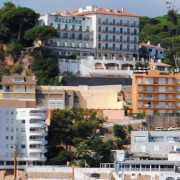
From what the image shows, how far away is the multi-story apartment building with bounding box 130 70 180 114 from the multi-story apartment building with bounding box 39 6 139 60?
8481 mm

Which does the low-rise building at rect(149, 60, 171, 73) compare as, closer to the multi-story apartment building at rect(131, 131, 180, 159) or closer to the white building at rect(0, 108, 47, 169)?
the multi-story apartment building at rect(131, 131, 180, 159)

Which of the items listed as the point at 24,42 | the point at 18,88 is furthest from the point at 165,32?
the point at 18,88

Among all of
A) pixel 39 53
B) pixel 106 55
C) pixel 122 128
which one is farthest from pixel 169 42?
pixel 122 128

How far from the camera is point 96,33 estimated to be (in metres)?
89.2

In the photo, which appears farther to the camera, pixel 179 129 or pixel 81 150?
pixel 179 129

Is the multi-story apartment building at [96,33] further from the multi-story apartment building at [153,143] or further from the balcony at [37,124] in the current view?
the multi-story apartment building at [153,143]

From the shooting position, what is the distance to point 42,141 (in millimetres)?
72500

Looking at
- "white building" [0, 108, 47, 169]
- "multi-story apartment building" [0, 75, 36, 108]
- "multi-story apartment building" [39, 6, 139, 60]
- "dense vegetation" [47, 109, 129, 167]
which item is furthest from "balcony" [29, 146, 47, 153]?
"multi-story apartment building" [39, 6, 139, 60]

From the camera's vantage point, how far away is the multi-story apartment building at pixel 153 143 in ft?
243

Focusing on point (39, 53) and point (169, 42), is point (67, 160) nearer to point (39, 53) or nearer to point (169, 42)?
point (39, 53)

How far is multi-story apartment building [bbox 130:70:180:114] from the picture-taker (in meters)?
80.6

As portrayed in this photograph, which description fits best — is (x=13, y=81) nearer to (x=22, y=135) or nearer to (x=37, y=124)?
(x=37, y=124)

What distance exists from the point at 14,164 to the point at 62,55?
1924 centimetres

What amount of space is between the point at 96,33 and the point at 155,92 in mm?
10096
